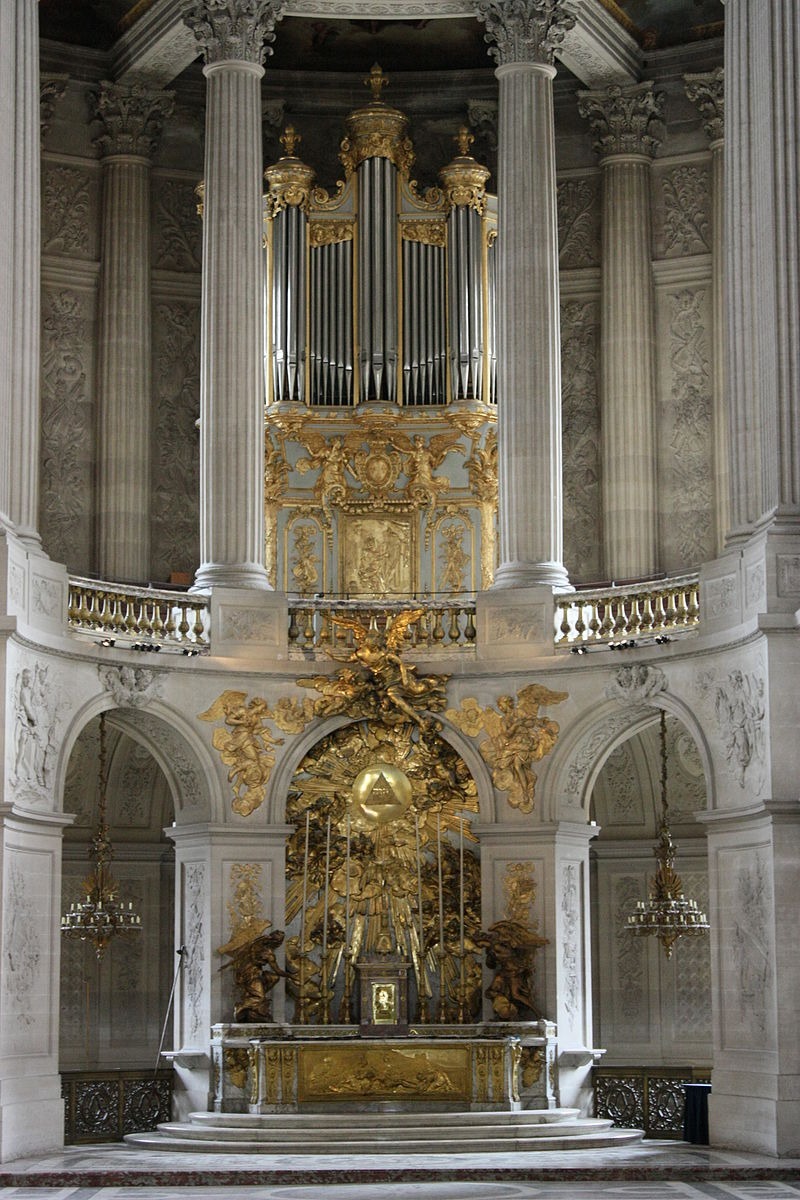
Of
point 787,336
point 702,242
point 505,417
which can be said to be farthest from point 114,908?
point 702,242

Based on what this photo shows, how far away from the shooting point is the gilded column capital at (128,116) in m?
30.9

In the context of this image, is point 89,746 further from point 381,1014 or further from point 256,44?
point 256,44

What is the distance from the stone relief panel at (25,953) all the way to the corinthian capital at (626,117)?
514 inches

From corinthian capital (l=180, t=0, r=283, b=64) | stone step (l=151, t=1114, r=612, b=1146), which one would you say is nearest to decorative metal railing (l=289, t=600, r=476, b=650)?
stone step (l=151, t=1114, r=612, b=1146)

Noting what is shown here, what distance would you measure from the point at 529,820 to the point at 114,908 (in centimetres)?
470

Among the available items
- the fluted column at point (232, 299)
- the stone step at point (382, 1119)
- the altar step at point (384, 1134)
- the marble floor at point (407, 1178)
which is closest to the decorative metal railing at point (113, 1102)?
the altar step at point (384, 1134)

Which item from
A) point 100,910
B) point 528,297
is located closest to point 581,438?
point 528,297

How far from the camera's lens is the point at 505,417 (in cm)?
2777

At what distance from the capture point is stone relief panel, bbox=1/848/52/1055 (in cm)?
2314

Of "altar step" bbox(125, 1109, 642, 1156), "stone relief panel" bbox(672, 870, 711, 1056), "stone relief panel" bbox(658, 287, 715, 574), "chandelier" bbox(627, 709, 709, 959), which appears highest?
"stone relief panel" bbox(658, 287, 715, 574)

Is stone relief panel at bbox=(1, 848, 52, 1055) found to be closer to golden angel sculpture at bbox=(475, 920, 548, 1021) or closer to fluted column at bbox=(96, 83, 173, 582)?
golden angel sculpture at bbox=(475, 920, 548, 1021)

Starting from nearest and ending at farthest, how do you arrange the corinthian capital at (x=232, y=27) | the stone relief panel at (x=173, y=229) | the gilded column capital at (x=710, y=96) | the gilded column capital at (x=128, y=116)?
the corinthian capital at (x=232, y=27)
the gilded column capital at (x=710, y=96)
the gilded column capital at (x=128, y=116)
the stone relief panel at (x=173, y=229)

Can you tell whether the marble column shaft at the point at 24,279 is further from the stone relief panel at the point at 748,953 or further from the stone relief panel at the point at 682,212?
the stone relief panel at the point at 682,212

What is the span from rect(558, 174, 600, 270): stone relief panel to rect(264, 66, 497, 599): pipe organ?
6.90 ft
